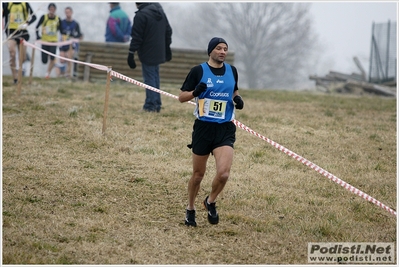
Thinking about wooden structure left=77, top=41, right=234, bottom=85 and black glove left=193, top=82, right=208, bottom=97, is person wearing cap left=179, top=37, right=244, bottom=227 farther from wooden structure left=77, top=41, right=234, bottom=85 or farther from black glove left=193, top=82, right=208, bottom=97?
wooden structure left=77, top=41, right=234, bottom=85

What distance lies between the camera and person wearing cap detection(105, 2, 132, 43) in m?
19.3

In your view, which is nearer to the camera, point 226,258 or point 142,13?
point 226,258

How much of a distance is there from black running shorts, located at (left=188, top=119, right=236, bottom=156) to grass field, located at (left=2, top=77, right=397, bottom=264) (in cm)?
88

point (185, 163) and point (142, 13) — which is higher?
point (142, 13)

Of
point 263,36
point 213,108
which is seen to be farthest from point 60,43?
point 263,36

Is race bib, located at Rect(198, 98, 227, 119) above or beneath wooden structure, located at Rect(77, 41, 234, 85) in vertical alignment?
above

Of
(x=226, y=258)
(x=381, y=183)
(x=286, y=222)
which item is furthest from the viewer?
(x=381, y=183)

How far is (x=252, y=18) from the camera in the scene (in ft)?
237

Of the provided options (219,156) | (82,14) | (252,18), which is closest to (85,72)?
(219,156)

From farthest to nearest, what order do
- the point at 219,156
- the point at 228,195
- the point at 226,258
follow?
the point at 228,195 < the point at 219,156 < the point at 226,258

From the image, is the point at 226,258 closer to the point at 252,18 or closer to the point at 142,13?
the point at 142,13

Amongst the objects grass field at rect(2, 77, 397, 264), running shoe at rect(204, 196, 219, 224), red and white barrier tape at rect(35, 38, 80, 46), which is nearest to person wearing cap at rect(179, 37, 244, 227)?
running shoe at rect(204, 196, 219, 224)

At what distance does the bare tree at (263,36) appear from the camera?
6925 centimetres

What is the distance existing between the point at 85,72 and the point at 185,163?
32.8ft
